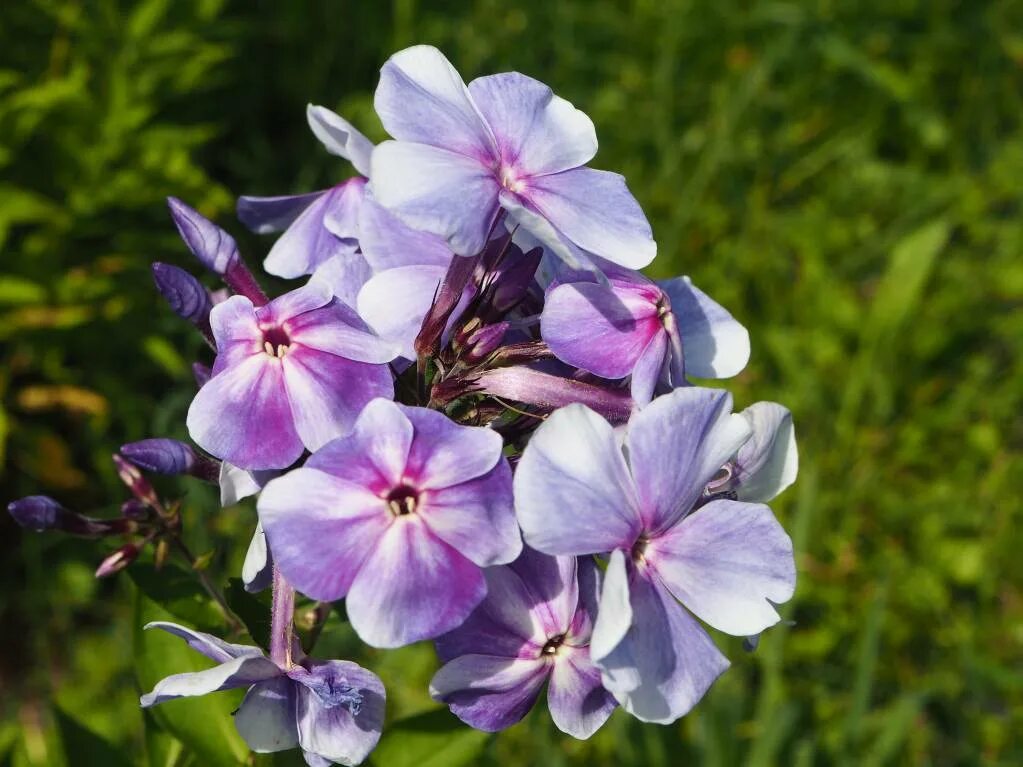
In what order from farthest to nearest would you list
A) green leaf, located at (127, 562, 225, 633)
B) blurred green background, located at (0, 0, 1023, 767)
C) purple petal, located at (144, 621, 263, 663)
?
blurred green background, located at (0, 0, 1023, 767)
green leaf, located at (127, 562, 225, 633)
purple petal, located at (144, 621, 263, 663)

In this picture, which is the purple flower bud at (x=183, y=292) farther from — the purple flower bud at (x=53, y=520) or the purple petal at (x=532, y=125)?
the purple petal at (x=532, y=125)

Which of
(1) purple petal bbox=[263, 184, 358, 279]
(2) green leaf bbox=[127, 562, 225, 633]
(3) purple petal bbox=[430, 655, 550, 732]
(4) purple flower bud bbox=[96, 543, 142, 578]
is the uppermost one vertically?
(1) purple petal bbox=[263, 184, 358, 279]

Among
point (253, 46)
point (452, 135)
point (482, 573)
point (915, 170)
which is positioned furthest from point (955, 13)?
point (482, 573)

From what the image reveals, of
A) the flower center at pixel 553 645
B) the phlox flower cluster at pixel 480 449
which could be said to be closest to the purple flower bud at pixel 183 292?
the phlox flower cluster at pixel 480 449

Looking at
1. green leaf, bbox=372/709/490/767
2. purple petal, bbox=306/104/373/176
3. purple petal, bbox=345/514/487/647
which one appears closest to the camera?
purple petal, bbox=345/514/487/647

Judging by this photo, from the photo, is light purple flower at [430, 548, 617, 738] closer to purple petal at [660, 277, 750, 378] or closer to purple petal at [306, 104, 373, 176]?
purple petal at [660, 277, 750, 378]

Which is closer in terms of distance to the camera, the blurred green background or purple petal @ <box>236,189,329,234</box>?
purple petal @ <box>236,189,329,234</box>

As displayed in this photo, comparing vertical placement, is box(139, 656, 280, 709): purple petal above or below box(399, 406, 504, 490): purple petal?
below

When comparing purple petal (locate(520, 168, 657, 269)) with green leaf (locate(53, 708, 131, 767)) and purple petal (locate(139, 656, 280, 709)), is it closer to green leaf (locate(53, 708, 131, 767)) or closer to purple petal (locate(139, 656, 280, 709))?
purple petal (locate(139, 656, 280, 709))

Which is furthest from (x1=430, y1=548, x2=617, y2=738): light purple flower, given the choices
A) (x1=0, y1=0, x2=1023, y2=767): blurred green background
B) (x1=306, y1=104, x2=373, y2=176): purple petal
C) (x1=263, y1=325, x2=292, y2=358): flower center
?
(x1=0, y1=0, x2=1023, y2=767): blurred green background
